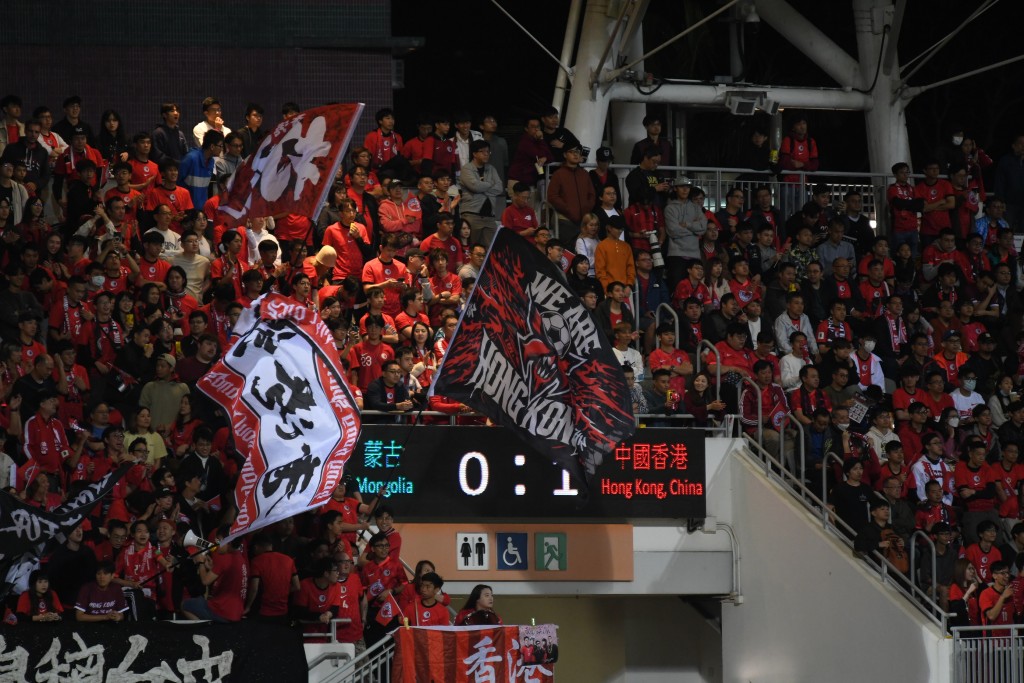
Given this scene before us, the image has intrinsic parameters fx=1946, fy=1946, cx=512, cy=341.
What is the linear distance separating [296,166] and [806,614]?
7684 millimetres

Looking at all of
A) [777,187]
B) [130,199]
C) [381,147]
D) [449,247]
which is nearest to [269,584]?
[130,199]

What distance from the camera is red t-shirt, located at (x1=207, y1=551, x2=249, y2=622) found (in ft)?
51.9

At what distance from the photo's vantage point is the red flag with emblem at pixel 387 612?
16.8 m

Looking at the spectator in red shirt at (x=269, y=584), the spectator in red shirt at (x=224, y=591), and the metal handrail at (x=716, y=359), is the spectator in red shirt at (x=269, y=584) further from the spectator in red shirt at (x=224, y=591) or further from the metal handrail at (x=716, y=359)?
the metal handrail at (x=716, y=359)

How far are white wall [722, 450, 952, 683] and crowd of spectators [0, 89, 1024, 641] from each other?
1.74 ft

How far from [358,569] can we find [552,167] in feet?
24.4

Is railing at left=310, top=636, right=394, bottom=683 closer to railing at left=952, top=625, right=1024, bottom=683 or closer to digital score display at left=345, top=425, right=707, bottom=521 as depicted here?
digital score display at left=345, top=425, right=707, bottom=521

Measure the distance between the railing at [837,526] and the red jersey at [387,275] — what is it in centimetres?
399

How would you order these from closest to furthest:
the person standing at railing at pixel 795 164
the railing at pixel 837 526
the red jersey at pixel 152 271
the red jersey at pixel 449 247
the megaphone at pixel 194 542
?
1. the megaphone at pixel 194 542
2. the railing at pixel 837 526
3. the red jersey at pixel 152 271
4. the red jersey at pixel 449 247
5. the person standing at railing at pixel 795 164

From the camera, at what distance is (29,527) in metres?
14.7

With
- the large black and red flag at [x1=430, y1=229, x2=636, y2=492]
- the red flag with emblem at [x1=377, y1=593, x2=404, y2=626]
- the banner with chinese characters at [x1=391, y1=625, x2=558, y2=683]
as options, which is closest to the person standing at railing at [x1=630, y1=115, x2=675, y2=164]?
the large black and red flag at [x1=430, y1=229, x2=636, y2=492]

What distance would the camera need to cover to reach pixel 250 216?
15594 millimetres

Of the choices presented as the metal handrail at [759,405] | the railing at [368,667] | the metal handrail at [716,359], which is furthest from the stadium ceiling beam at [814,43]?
the railing at [368,667]

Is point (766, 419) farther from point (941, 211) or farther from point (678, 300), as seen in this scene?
point (941, 211)
